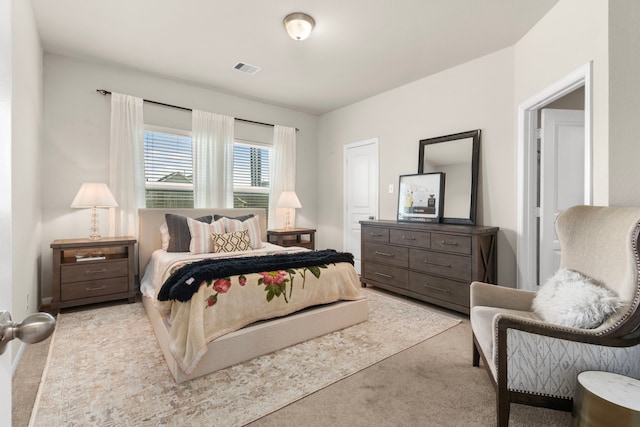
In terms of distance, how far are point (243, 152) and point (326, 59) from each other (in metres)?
1.99

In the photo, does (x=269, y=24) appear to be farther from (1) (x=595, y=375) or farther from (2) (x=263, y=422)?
(1) (x=595, y=375)

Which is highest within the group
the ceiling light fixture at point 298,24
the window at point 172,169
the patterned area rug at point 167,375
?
the ceiling light fixture at point 298,24

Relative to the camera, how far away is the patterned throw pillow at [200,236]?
349 cm

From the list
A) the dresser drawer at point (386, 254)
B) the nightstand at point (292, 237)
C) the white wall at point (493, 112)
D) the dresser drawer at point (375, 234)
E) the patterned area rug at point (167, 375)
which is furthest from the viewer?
the nightstand at point (292, 237)

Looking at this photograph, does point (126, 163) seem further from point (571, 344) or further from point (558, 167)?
point (558, 167)

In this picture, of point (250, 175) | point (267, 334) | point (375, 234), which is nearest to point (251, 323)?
point (267, 334)

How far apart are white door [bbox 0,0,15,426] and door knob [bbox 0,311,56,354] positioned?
66 mm

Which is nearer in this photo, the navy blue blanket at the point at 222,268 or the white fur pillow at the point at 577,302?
the white fur pillow at the point at 577,302

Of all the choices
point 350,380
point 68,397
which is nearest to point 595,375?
point 350,380

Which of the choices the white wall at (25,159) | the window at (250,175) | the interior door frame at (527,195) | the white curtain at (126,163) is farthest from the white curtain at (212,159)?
the interior door frame at (527,195)

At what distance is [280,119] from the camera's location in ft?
17.3

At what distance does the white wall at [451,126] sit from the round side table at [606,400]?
2092 mm

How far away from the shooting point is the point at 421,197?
156 inches

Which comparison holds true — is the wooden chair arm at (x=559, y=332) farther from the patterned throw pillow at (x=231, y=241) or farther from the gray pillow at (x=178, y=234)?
the gray pillow at (x=178, y=234)
